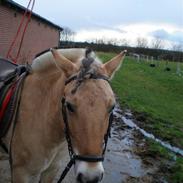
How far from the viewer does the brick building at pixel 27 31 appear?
53.4 ft

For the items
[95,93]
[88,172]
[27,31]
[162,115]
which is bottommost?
[162,115]

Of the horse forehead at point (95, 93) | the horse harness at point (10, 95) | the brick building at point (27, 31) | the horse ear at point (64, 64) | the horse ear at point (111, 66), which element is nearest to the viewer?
the horse forehead at point (95, 93)

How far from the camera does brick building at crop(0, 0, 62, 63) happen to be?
16.3 metres

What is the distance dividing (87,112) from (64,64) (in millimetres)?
474

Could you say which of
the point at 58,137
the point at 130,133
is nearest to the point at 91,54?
the point at 58,137

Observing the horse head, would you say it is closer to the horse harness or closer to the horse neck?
the horse neck

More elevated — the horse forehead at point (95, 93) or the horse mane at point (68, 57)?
the horse mane at point (68, 57)

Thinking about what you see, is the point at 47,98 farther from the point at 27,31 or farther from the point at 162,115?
the point at 27,31

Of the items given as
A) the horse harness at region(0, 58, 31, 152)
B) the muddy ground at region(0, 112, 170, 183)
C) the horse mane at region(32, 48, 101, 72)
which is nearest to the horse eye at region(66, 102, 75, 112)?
the horse mane at region(32, 48, 101, 72)

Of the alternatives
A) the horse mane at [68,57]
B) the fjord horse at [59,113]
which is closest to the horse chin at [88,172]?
the fjord horse at [59,113]

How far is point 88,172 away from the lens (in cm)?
216

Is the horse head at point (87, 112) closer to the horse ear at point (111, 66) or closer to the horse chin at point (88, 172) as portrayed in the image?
the horse chin at point (88, 172)

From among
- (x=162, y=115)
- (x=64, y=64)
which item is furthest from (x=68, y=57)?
(x=162, y=115)

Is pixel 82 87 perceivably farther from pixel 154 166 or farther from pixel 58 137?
pixel 154 166
